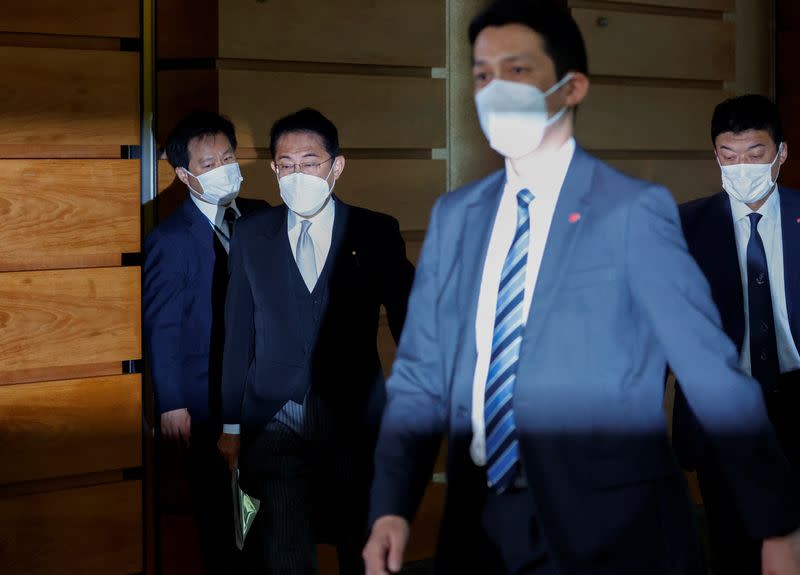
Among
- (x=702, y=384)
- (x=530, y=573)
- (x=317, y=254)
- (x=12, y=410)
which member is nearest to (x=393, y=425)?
(x=530, y=573)

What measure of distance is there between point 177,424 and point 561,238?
200cm

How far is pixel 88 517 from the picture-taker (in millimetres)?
3906

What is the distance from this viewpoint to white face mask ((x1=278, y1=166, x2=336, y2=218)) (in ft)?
10.2

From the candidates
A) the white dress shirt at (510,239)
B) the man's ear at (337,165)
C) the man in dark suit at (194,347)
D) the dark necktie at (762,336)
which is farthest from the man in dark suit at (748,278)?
the white dress shirt at (510,239)

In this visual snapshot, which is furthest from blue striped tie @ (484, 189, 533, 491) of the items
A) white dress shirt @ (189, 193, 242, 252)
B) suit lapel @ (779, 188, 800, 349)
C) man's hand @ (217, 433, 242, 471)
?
white dress shirt @ (189, 193, 242, 252)

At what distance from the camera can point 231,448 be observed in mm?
3143

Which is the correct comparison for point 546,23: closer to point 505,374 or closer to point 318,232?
point 505,374

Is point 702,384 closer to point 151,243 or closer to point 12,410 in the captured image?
point 151,243

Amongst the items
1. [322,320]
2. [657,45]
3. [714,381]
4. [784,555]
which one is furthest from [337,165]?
[657,45]

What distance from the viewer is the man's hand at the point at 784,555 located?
5.23ft

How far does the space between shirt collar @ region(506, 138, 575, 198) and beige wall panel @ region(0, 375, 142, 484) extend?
243 cm

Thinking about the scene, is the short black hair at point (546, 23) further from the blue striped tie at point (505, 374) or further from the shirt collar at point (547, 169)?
the blue striped tie at point (505, 374)

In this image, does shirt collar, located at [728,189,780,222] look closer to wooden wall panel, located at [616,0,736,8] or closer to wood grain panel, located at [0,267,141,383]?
wooden wall panel, located at [616,0,736,8]

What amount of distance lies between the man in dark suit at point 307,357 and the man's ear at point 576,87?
51.3 inches
